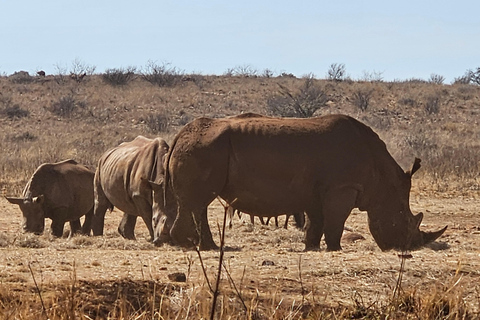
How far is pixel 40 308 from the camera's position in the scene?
655 cm

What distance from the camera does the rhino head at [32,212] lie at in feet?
54.6

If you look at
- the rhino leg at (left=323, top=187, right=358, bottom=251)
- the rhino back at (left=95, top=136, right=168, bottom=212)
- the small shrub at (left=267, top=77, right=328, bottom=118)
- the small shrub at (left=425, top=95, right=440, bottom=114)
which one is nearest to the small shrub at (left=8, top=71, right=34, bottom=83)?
the small shrub at (left=267, top=77, right=328, bottom=118)

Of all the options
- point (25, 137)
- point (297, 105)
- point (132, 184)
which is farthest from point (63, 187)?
point (25, 137)

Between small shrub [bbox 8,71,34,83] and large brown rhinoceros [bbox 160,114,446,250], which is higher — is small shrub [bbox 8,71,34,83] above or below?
above

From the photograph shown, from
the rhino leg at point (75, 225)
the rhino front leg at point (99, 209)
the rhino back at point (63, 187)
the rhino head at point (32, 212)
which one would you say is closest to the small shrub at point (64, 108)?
the rhino leg at point (75, 225)

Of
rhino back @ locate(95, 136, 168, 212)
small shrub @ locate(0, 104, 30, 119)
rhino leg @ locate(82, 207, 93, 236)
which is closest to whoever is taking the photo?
rhino back @ locate(95, 136, 168, 212)

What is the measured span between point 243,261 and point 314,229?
10.0ft

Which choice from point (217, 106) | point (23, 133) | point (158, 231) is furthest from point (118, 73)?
point (158, 231)

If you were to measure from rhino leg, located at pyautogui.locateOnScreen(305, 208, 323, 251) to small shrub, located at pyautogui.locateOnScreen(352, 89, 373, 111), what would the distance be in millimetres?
37214

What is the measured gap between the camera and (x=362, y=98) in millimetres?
49531

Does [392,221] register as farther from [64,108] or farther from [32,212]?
[64,108]

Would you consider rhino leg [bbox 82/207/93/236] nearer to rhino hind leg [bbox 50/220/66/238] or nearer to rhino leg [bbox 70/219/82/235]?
rhino leg [bbox 70/219/82/235]

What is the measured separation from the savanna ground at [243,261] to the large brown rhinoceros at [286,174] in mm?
524

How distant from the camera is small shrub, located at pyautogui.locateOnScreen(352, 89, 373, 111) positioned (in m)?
49.0
